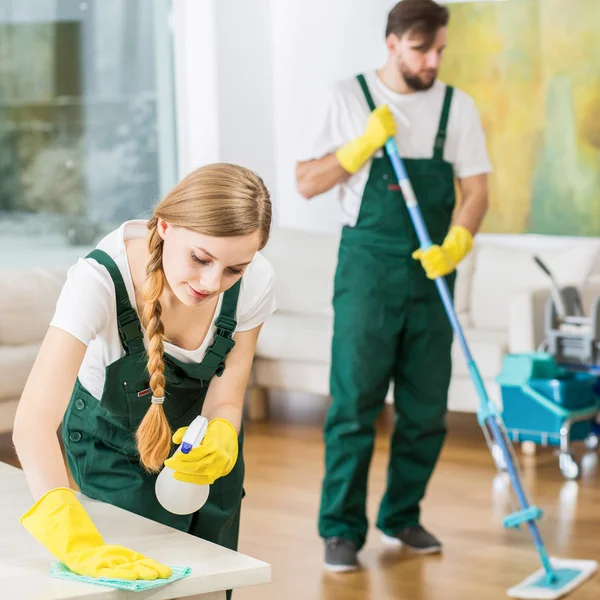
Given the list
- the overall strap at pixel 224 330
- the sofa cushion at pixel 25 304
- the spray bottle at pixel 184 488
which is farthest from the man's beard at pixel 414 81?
the sofa cushion at pixel 25 304

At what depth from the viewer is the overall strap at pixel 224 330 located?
172cm

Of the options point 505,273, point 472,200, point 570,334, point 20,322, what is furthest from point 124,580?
point 505,273

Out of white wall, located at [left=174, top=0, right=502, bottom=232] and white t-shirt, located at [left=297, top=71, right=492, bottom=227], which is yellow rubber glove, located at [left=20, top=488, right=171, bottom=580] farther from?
white wall, located at [left=174, top=0, right=502, bottom=232]

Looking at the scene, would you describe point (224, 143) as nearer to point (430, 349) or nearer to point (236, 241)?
point (430, 349)

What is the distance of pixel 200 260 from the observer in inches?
61.5

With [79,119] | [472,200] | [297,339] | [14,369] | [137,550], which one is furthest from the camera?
[79,119]

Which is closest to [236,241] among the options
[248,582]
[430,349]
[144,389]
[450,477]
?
[144,389]

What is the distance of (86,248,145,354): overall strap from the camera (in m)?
1.60

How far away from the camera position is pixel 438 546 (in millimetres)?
3217

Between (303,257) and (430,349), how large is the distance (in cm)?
252

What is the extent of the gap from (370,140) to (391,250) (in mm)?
300

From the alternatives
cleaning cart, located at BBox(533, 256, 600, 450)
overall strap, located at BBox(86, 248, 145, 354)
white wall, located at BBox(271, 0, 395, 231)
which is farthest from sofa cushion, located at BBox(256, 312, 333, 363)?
overall strap, located at BBox(86, 248, 145, 354)

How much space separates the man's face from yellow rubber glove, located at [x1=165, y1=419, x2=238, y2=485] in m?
1.64

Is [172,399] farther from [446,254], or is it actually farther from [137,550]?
[446,254]
